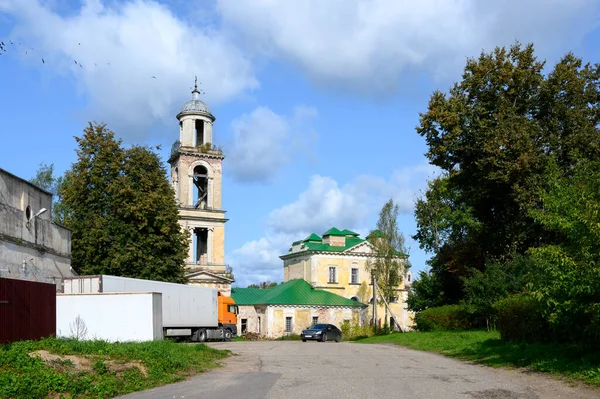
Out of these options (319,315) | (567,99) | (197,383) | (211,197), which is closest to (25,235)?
(197,383)

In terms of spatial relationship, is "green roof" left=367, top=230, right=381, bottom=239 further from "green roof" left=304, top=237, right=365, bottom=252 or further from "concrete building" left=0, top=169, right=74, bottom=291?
"concrete building" left=0, top=169, right=74, bottom=291

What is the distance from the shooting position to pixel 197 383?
1633 cm

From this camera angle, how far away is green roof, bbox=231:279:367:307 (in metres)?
68.6

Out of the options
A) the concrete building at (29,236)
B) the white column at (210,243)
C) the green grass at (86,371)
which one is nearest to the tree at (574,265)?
the green grass at (86,371)

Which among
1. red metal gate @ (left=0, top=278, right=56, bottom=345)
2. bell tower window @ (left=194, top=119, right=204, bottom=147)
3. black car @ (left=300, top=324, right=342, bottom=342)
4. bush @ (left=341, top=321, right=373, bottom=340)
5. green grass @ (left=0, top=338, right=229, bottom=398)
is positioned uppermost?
bell tower window @ (left=194, top=119, right=204, bottom=147)

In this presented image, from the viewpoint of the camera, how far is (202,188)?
67.0 metres

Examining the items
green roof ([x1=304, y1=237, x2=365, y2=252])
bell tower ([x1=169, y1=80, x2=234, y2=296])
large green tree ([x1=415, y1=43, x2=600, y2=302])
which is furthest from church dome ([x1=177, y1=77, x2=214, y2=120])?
large green tree ([x1=415, y1=43, x2=600, y2=302])

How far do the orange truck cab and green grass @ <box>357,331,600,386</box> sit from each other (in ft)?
55.4

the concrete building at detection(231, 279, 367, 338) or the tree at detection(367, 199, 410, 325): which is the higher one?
the tree at detection(367, 199, 410, 325)

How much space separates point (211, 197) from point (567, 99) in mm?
38067

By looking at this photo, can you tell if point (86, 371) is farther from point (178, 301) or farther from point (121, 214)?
point (121, 214)

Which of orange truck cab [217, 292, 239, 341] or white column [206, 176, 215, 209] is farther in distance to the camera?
white column [206, 176, 215, 209]

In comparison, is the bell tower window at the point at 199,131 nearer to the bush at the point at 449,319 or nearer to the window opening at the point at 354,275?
the window opening at the point at 354,275

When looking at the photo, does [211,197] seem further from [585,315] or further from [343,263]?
[585,315]
